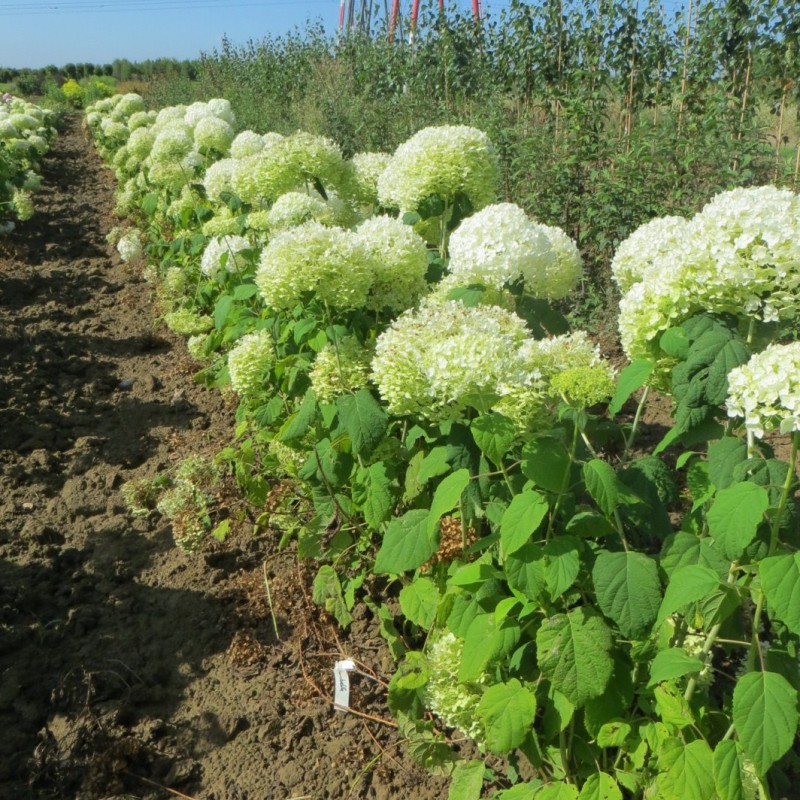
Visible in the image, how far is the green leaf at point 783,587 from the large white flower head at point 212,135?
4.95 metres

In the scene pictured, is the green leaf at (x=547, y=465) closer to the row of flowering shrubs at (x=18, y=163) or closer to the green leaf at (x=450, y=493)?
the green leaf at (x=450, y=493)

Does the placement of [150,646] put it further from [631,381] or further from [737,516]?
[737,516]

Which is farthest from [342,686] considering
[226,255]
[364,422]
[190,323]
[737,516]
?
[190,323]

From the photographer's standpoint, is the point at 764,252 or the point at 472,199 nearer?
the point at 764,252

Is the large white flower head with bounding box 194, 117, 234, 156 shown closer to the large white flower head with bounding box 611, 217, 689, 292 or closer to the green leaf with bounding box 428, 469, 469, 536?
the large white flower head with bounding box 611, 217, 689, 292

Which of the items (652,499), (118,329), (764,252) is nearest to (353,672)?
(652,499)

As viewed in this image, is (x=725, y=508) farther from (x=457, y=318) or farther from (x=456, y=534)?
(x=456, y=534)

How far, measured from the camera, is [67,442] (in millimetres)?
5078

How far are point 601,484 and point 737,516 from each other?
0.31 metres

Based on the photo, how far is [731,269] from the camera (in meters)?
1.64

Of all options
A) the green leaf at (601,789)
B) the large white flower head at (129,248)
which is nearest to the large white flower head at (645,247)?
the green leaf at (601,789)

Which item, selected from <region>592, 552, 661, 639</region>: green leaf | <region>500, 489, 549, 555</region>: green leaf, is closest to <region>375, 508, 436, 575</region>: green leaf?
<region>500, 489, 549, 555</region>: green leaf

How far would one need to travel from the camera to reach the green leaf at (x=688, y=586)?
1.53m

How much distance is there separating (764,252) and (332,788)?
7.18 ft
